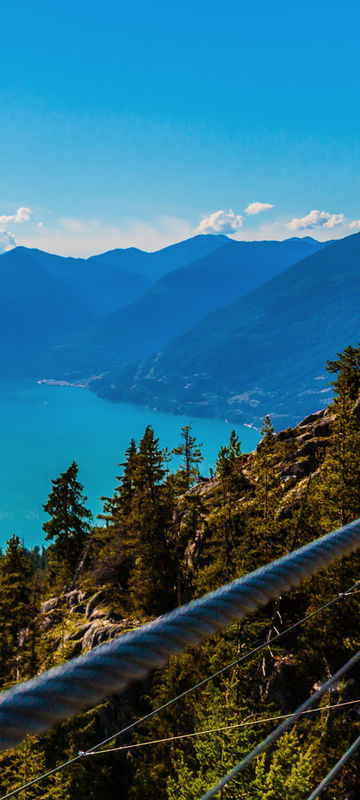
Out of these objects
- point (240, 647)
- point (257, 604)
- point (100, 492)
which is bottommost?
point (240, 647)

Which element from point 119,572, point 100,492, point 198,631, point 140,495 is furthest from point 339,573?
point 100,492

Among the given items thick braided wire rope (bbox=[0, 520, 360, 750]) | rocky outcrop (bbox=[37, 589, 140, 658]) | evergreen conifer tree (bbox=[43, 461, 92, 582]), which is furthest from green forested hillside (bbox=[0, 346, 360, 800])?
thick braided wire rope (bbox=[0, 520, 360, 750])

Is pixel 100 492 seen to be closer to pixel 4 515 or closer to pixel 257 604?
pixel 4 515

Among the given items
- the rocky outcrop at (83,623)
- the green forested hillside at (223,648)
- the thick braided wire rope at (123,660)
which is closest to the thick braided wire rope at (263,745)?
the thick braided wire rope at (123,660)

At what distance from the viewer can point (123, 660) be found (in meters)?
1.41

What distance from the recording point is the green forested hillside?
36.1 feet

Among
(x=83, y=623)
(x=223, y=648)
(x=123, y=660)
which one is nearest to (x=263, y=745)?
(x=123, y=660)

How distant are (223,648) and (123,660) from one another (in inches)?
549

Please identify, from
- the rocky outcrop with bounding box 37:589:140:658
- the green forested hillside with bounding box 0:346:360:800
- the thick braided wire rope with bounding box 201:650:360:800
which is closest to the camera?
the thick braided wire rope with bounding box 201:650:360:800

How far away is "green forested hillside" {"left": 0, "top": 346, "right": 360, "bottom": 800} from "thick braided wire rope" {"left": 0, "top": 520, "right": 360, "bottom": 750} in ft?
31.2

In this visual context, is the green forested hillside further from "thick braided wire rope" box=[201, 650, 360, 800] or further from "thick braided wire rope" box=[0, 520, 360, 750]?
"thick braided wire rope" box=[0, 520, 360, 750]

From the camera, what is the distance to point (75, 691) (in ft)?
4.33

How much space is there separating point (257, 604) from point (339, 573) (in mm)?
13449

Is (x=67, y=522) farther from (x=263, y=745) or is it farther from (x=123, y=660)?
(x=123, y=660)
